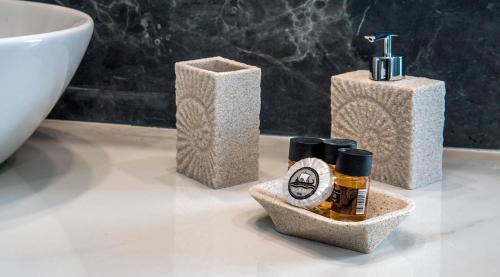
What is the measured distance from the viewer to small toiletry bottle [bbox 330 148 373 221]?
1.03 metres

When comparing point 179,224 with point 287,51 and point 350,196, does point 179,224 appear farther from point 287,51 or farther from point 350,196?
point 287,51

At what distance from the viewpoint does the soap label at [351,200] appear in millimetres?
1037

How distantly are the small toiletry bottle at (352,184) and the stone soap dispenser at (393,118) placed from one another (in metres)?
0.21

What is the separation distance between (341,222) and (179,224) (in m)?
0.25

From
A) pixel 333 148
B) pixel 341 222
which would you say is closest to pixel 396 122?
pixel 333 148

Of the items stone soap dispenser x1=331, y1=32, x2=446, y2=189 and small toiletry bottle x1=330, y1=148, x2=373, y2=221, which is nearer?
small toiletry bottle x1=330, y1=148, x2=373, y2=221

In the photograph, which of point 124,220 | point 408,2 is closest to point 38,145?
point 124,220

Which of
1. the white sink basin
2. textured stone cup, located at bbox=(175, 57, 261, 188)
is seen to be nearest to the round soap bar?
textured stone cup, located at bbox=(175, 57, 261, 188)

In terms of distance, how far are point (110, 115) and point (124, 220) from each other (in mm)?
525

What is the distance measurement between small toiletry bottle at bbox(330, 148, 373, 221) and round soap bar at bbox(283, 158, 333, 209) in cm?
2

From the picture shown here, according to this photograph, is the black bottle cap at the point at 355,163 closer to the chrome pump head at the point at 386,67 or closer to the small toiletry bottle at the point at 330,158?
the small toiletry bottle at the point at 330,158

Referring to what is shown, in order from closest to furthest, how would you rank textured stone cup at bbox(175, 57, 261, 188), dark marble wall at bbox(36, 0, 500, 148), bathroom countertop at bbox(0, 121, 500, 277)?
bathroom countertop at bbox(0, 121, 500, 277), textured stone cup at bbox(175, 57, 261, 188), dark marble wall at bbox(36, 0, 500, 148)

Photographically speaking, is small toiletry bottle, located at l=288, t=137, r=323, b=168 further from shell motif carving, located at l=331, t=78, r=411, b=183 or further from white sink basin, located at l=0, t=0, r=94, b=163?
white sink basin, located at l=0, t=0, r=94, b=163

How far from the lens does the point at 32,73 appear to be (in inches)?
44.8
